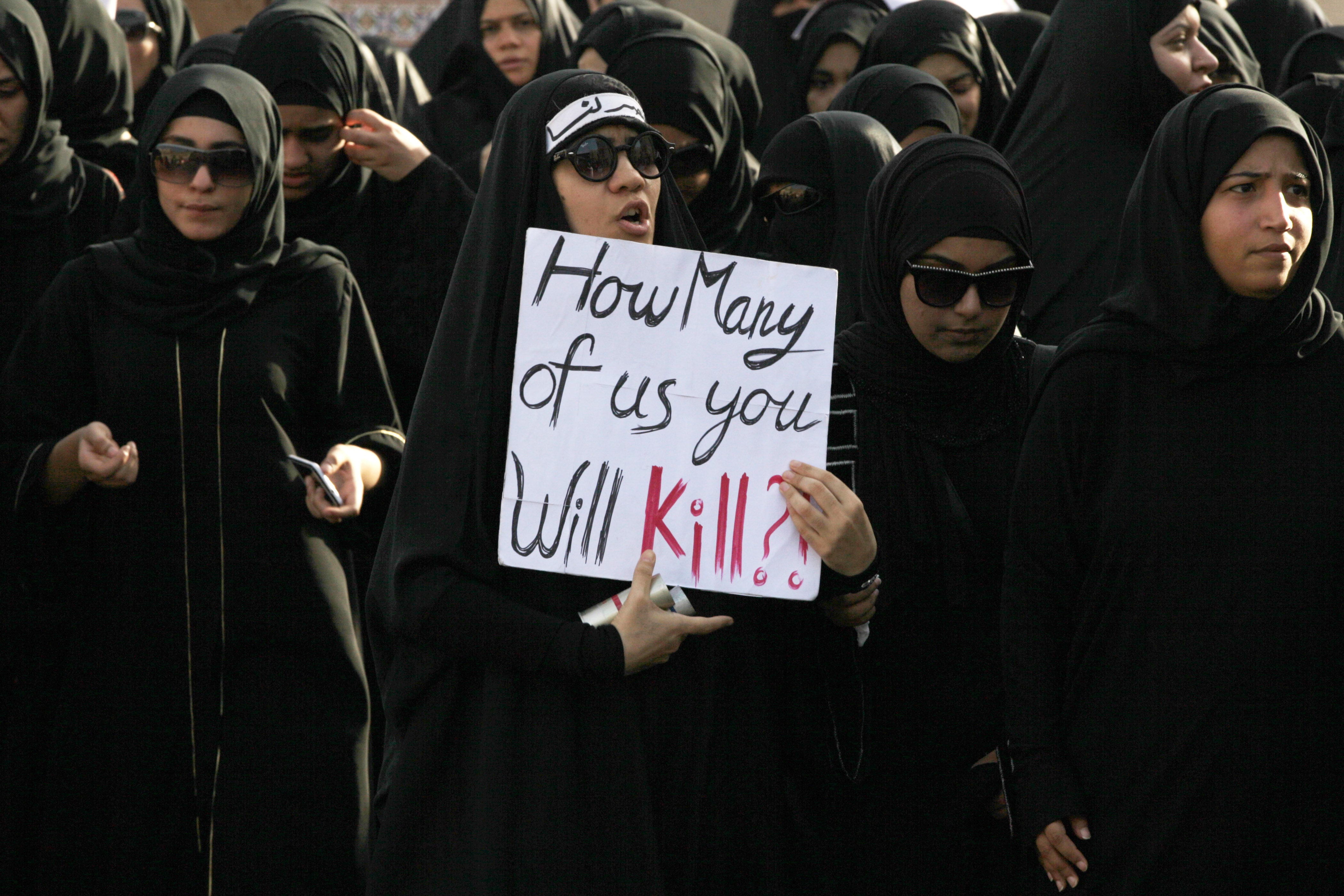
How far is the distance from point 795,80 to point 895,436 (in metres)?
3.52

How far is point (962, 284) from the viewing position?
10.2 feet

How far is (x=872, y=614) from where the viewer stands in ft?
9.68

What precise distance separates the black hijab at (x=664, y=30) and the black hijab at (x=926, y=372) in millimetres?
2196

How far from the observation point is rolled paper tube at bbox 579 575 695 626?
2672mm

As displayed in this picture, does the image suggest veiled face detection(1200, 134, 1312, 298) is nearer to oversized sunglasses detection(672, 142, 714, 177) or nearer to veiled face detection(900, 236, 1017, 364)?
veiled face detection(900, 236, 1017, 364)

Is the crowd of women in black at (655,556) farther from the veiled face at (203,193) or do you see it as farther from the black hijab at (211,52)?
the black hijab at (211,52)

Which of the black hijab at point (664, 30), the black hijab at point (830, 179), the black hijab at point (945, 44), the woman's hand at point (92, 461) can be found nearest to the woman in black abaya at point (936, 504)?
the black hijab at point (830, 179)

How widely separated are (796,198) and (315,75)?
→ 4.98 ft

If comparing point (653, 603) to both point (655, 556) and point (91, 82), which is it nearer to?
point (655, 556)

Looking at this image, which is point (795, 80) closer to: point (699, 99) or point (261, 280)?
point (699, 99)

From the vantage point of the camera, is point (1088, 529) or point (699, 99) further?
point (699, 99)

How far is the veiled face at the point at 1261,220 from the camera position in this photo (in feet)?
9.41

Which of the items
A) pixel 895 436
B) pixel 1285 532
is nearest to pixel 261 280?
pixel 895 436

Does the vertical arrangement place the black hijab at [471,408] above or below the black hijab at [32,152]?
below
